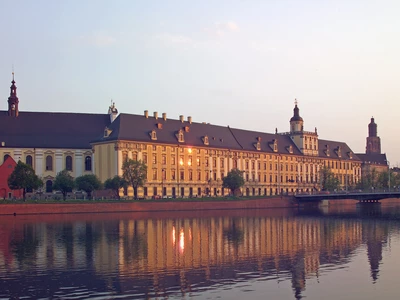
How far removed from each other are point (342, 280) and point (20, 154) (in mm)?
92547

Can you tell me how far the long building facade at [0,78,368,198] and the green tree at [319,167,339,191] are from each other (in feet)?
32.8

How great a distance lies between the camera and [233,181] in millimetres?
113000

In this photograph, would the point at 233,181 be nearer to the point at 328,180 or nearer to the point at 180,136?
Answer: the point at 180,136

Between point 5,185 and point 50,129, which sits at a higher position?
point 50,129

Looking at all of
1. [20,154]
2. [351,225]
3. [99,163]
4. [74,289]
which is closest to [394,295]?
[74,289]

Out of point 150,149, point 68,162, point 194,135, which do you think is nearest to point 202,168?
point 194,135

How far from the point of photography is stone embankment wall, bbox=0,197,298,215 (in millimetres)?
79338

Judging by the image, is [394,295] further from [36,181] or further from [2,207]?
[36,181]

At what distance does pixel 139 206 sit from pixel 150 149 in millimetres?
21462

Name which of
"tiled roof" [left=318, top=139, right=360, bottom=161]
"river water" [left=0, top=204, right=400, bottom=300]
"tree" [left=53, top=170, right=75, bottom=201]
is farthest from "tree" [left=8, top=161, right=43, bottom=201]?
"tiled roof" [left=318, top=139, right=360, bottom=161]

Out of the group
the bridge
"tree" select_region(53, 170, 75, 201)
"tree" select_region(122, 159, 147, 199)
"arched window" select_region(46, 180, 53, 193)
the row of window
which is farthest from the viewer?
the row of window

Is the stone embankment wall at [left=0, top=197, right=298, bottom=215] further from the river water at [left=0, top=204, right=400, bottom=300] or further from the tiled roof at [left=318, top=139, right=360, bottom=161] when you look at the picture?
the tiled roof at [left=318, top=139, right=360, bottom=161]

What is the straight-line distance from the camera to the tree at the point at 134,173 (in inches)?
3861

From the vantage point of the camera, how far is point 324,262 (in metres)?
36.5
